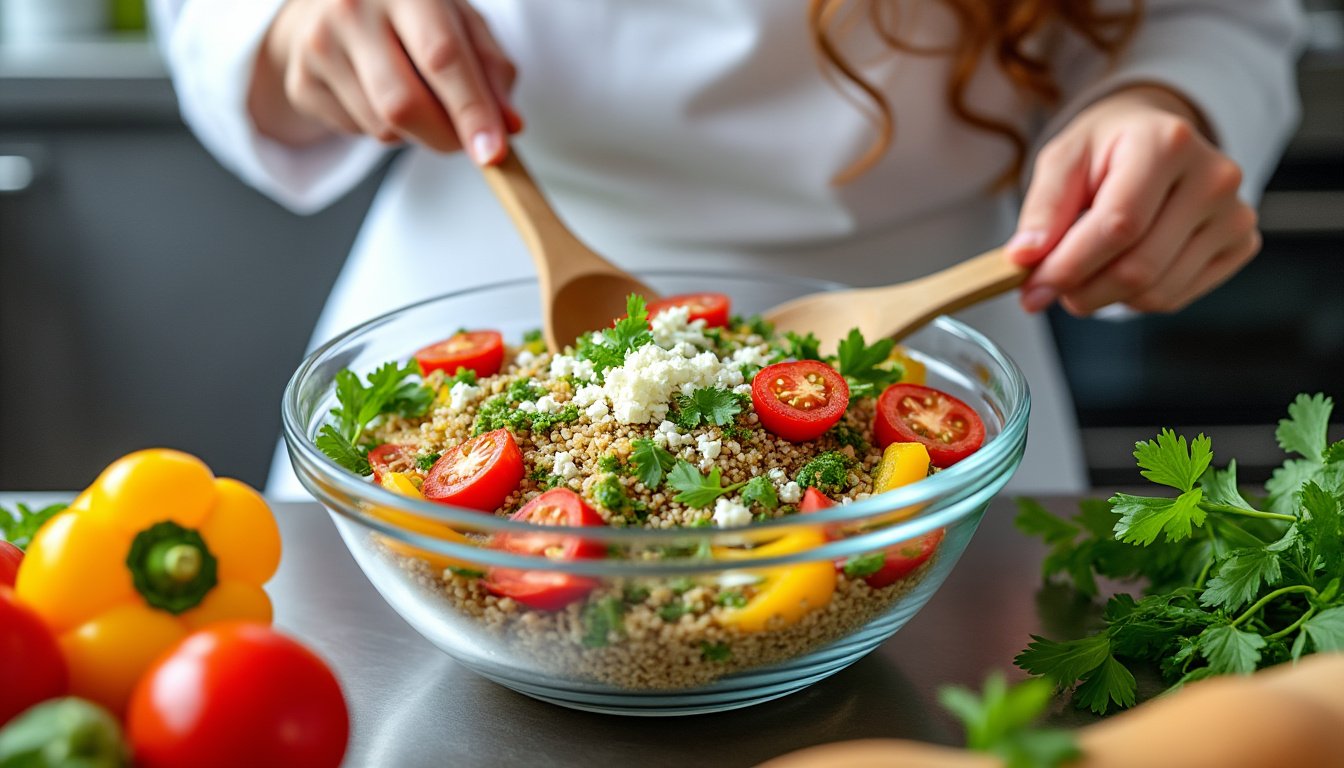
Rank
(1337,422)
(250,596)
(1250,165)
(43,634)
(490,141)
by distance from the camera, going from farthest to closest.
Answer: (1337,422) → (1250,165) → (490,141) → (250,596) → (43,634)

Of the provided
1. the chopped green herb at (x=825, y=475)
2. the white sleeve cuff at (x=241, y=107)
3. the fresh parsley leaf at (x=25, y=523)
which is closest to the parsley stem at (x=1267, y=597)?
the chopped green herb at (x=825, y=475)

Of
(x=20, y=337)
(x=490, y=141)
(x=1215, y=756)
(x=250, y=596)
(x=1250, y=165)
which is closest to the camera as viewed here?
(x=1215, y=756)

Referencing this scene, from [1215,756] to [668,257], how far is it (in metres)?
1.08

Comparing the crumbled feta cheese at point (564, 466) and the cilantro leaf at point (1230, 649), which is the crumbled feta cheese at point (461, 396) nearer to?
the crumbled feta cheese at point (564, 466)

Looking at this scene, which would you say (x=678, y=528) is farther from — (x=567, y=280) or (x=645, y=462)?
(x=567, y=280)

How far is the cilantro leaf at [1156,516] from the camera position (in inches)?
31.3

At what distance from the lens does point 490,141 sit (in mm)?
1148

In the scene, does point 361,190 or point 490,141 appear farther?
point 361,190

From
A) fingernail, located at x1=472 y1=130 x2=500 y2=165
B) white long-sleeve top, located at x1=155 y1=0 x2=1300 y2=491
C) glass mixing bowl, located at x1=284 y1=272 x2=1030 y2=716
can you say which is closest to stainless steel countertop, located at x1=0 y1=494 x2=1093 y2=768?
glass mixing bowl, located at x1=284 y1=272 x2=1030 y2=716

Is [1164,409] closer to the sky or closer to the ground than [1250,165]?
closer to the ground

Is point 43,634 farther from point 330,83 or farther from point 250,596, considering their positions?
point 330,83

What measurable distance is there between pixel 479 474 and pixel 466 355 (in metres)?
0.23

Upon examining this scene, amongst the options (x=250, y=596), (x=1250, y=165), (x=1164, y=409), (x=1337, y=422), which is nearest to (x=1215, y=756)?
(x=250, y=596)

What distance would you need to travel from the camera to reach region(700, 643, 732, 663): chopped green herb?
2.31 feet
